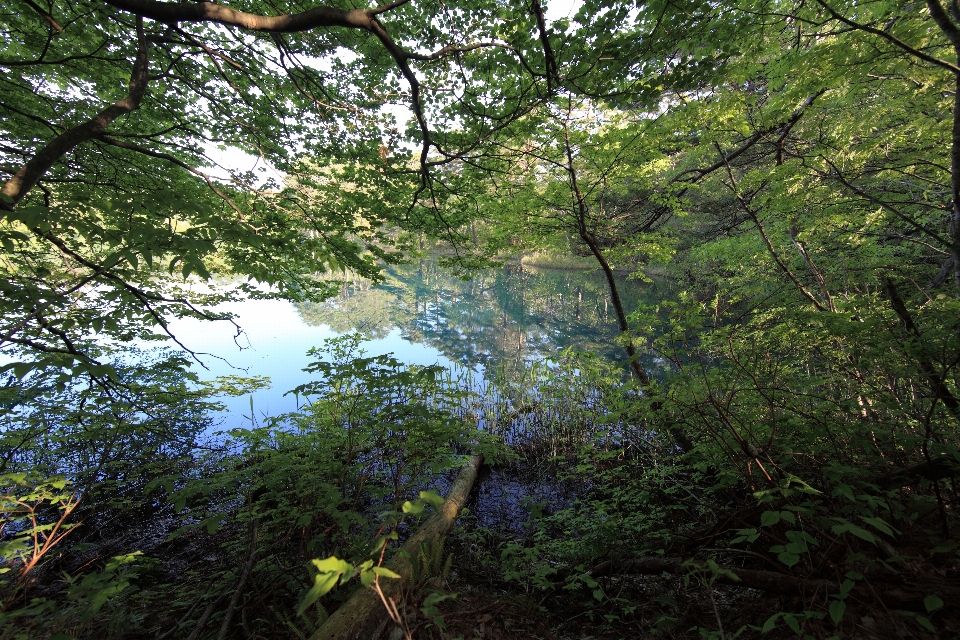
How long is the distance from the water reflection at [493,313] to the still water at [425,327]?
0.06 m

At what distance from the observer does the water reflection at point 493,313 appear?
15484 millimetres

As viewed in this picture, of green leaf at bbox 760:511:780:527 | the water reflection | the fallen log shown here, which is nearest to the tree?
the fallen log

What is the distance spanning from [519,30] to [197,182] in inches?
185

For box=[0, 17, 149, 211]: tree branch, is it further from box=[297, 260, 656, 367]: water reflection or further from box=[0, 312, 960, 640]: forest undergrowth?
box=[297, 260, 656, 367]: water reflection

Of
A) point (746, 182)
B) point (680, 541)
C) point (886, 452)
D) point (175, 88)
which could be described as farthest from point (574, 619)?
point (175, 88)

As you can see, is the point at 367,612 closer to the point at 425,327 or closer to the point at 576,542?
the point at 576,542

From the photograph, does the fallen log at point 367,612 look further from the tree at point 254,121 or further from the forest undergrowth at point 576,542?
the tree at point 254,121

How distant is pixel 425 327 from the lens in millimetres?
19688

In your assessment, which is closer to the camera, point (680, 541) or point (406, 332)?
point (680, 541)

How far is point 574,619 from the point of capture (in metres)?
2.64

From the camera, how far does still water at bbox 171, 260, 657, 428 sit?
12320 millimetres

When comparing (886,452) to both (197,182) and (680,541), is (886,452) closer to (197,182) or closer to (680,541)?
(680,541)

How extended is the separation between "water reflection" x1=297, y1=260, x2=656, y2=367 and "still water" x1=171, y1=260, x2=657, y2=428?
6 centimetres

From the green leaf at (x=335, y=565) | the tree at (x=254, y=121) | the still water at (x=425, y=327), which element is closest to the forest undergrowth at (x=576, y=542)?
the green leaf at (x=335, y=565)
